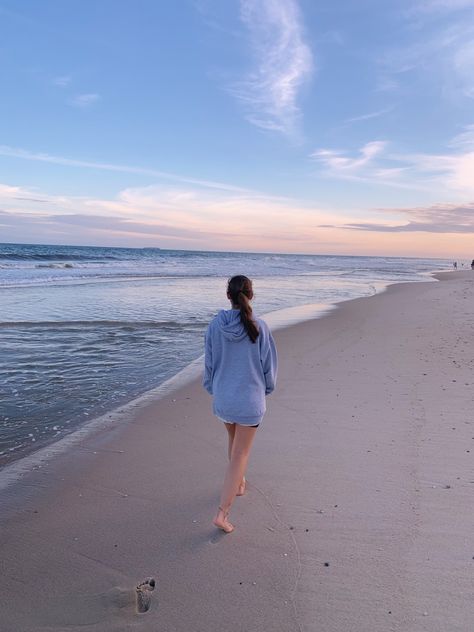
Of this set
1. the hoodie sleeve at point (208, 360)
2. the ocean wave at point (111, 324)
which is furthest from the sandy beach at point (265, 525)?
the ocean wave at point (111, 324)

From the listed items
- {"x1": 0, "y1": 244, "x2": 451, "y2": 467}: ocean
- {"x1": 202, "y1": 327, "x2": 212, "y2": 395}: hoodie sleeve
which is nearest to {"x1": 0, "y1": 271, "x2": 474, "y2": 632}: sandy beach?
{"x1": 0, "y1": 244, "x2": 451, "y2": 467}: ocean

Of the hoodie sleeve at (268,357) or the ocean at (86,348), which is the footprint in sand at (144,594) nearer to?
the hoodie sleeve at (268,357)

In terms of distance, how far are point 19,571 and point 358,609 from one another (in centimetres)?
205

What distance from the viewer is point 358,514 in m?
3.62

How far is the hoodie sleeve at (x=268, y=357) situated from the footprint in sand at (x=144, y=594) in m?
1.45

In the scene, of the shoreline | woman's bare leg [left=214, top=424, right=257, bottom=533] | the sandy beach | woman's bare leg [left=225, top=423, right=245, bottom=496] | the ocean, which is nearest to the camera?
the sandy beach

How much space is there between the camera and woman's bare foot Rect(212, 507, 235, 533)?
3.43 metres

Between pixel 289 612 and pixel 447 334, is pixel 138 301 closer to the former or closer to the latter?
pixel 447 334

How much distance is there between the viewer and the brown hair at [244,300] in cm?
334

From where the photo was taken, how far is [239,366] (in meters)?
3.43

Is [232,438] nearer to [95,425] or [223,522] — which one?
[223,522]

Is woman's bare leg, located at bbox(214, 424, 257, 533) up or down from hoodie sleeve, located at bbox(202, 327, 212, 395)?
down

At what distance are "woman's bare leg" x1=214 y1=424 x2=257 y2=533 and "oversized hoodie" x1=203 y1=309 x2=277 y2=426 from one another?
116 mm

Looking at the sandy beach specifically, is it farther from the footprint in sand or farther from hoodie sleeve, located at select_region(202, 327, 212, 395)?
hoodie sleeve, located at select_region(202, 327, 212, 395)
